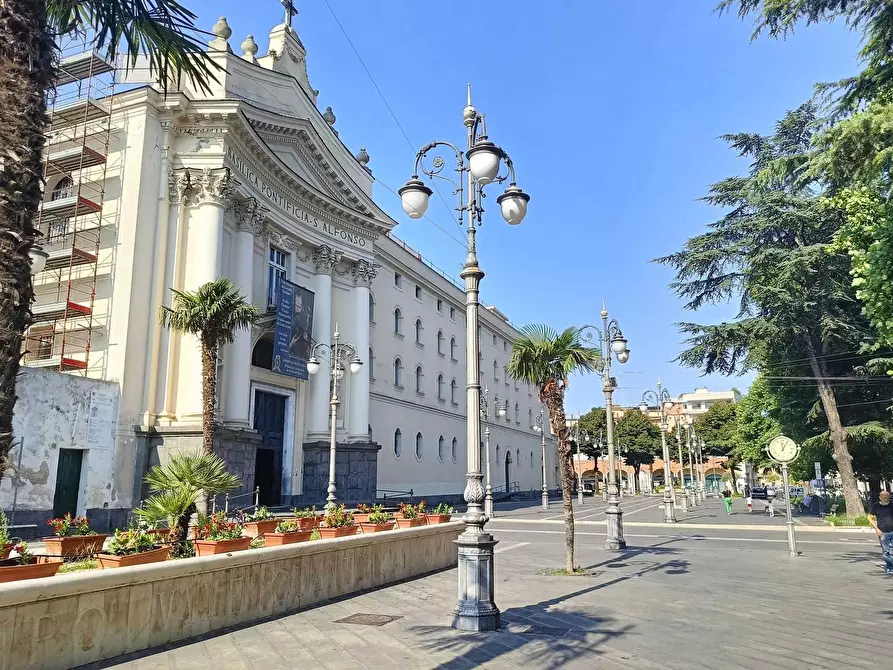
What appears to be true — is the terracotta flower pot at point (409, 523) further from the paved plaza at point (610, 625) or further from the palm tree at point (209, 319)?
the palm tree at point (209, 319)

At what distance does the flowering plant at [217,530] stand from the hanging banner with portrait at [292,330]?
1909 centimetres

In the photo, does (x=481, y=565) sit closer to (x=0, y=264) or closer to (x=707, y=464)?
(x=0, y=264)

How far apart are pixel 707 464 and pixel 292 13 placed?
91.5m

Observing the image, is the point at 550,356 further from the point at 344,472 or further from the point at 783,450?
the point at 344,472

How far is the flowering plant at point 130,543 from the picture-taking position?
274 inches

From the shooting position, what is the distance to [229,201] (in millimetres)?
25062

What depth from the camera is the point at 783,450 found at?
1595 centimetres

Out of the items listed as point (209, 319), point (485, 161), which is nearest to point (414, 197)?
point (485, 161)

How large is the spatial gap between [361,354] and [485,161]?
1004 inches

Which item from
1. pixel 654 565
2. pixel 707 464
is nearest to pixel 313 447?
pixel 654 565

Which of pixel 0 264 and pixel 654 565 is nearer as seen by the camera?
pixel 0 264

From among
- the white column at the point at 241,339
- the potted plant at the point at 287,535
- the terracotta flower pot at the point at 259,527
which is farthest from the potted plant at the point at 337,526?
the white column at the point at 241,339

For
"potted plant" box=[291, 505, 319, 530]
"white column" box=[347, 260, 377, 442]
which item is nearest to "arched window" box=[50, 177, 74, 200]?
"white column" box=[347, 260, 377, 442]

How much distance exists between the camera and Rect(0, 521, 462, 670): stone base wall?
5371 millimetres
